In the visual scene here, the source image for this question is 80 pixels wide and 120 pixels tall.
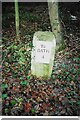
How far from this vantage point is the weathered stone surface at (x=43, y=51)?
7.72ft

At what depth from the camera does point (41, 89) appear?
2.37m

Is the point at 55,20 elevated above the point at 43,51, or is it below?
above

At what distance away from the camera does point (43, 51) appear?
2352 millimetres

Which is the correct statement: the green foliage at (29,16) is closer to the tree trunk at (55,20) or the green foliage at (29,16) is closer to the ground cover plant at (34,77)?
the ground cover plant at (34,77)

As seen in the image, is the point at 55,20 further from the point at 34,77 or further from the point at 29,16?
the point at 34,77

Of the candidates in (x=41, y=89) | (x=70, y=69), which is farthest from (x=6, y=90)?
(x=70, y=69)

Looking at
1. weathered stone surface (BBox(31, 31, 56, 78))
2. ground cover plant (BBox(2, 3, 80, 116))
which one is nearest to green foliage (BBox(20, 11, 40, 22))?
ground cover plant (BBox(2, 3, 80, 116))

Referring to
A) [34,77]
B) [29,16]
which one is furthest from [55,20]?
[34,77]

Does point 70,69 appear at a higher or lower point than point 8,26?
lower

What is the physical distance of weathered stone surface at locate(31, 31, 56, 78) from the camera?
7.72 ft

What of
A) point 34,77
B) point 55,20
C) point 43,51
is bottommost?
point 34,77

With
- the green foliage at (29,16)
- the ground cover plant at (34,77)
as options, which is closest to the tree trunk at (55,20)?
the ground cover plant at (34,77)

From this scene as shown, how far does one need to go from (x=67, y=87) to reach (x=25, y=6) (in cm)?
102

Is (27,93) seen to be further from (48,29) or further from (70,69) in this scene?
(48,29)
